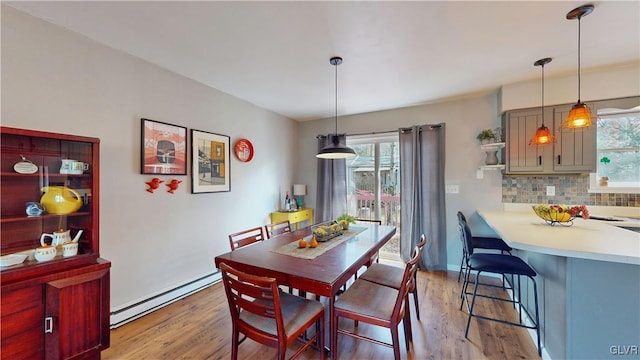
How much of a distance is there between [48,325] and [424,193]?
3945 mm

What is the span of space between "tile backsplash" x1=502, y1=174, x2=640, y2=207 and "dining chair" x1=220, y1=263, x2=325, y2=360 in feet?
10.1

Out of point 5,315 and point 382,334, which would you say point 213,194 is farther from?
point 382,334

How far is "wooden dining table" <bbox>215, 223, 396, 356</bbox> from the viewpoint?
150 cm

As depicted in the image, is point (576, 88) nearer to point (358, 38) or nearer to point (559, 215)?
point (559, 215)

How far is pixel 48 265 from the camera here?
1.57 m

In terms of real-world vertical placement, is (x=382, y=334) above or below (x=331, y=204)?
below

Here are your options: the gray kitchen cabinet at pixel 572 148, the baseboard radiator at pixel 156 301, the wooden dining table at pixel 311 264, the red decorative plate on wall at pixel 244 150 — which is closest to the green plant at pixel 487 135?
the gray kitchen cabinet at pixel 572 148

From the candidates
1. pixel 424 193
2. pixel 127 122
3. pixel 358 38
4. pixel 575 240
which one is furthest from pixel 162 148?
pixel 575 240

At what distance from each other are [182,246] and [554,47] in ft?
13.6

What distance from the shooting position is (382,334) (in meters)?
2.14

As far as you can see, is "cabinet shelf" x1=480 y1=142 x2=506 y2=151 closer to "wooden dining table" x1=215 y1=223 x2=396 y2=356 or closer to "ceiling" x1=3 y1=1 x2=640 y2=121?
"ceiling" x1=3 y1=1 x2=640 y2=121

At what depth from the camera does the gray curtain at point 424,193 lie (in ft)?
11.8

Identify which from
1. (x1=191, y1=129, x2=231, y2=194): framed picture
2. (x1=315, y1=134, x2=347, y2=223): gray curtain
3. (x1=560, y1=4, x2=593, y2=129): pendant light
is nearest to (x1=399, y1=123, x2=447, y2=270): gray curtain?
(x1=315, y1=134, x2=347, y2=223): gray curtain

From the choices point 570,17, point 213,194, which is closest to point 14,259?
point 213,194
